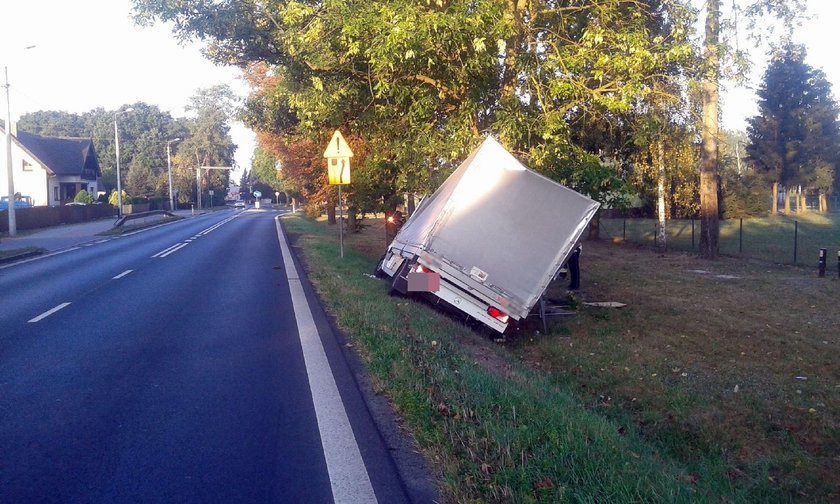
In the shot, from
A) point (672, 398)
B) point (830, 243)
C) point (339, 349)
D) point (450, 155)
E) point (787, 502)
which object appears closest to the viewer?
point (787, 502)

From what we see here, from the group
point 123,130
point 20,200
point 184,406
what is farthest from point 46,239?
point 123,130

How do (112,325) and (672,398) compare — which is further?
(112,325)

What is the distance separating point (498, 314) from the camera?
35.3 ft

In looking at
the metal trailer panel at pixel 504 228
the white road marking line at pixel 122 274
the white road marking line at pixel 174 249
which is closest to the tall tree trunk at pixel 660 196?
the metal trailer panel at pixel 504 228

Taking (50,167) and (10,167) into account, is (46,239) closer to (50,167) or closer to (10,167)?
(10,167)

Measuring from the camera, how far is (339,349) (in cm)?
947

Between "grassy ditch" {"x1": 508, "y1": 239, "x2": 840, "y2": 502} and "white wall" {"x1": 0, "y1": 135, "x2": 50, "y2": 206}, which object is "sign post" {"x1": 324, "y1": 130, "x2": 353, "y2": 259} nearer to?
"grassy ditch" {"x1": 508, "y1": 239, "x2": 840, "y2": 502}

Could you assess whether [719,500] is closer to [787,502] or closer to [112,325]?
[787,502]

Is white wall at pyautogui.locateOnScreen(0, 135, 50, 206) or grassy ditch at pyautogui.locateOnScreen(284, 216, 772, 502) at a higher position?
white wall at pyautogui.locateOnScreen(0, 135, 50, 206)

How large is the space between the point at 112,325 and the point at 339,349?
3884 mm

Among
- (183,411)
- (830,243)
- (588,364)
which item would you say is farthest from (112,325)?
(830,243)

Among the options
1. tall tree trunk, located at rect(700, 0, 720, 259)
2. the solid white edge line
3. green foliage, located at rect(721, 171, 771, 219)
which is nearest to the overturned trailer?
the solid white edge line

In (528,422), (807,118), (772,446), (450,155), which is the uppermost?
(807,118)

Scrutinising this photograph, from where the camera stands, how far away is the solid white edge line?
504 cm
